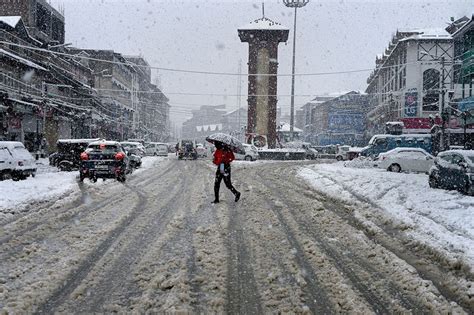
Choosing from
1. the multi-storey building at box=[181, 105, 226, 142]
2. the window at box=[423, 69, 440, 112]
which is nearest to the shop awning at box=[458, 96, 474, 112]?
the window at box=[423, 69, 440, 112]

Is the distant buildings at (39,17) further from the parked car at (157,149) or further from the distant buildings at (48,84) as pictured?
the parked car at (157,149)

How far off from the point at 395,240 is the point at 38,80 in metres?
42.0

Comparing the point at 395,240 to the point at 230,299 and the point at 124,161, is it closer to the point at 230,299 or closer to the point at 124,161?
the point at 230,299

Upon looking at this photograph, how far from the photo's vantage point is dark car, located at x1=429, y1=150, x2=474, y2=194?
1491 centimetres

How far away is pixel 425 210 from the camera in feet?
35.7

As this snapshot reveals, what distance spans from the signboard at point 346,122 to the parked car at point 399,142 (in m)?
42.4

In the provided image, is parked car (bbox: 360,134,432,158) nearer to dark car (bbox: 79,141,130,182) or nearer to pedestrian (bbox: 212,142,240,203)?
dark car (bbox: 79,141,130,182)

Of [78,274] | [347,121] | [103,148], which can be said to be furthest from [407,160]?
[347,121]

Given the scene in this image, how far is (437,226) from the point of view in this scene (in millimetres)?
8789

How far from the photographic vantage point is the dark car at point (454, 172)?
14.9 metres

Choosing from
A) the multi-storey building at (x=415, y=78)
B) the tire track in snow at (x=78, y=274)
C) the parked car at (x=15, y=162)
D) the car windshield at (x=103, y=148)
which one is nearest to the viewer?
the tire track in snow at (x=78, y=274)

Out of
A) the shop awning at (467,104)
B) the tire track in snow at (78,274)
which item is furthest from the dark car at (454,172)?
the shop awning at (467,104)

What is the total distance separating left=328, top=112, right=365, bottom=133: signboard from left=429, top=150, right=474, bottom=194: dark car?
6671 centimetres

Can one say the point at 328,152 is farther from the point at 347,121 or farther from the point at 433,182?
the point at 433,182
